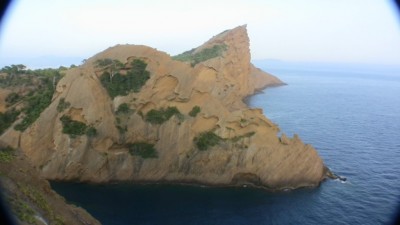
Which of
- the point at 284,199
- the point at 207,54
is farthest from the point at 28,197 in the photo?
the point at 207,54

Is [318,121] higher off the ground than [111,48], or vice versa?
[111,48]

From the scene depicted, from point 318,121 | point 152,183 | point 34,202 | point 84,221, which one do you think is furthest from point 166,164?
point 318,121

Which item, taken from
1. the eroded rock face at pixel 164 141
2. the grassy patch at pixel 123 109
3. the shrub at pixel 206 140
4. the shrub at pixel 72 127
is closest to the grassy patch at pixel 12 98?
the eroded rock face at pixel 164 141

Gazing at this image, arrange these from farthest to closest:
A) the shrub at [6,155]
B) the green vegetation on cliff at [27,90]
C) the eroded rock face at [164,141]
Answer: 1. the green vegetation on cliff at [27,90]
2. the eroded rock face at [164,141]
3. the shrub at [6,155]

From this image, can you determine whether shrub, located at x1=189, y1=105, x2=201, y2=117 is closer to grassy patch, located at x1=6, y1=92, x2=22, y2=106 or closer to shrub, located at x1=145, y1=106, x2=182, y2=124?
shrub, located at x1=145, y1=106, x2=182, y2=124

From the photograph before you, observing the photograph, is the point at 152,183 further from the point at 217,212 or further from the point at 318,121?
the point at 318,121

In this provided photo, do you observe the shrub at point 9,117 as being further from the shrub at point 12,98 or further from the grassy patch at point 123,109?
the grassy patch at point 123,109

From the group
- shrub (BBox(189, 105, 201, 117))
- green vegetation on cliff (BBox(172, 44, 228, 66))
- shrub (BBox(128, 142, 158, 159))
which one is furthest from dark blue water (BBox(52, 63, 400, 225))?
green vegetation on cliff (BBox(172, 44, 228, 66))
